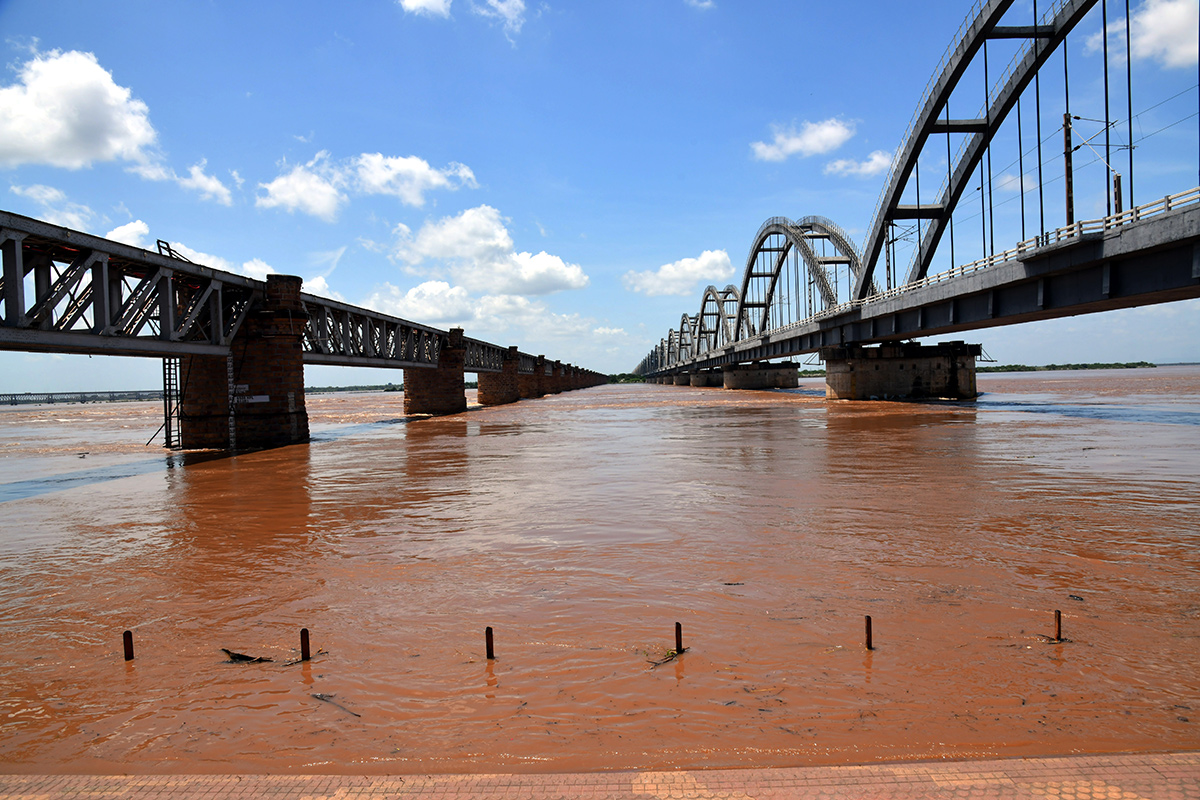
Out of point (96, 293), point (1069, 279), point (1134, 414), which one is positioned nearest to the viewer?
point (96, 293)

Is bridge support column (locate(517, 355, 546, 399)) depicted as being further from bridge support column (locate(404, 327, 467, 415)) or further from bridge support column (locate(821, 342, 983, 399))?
bridge support column (locate(821, 342, 983, 399))

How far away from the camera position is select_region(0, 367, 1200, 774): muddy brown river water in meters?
4.13

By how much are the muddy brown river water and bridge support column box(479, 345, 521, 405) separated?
56751mm

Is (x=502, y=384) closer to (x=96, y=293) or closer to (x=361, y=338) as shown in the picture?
(x=361, y=338)

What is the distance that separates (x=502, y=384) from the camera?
74062 mm

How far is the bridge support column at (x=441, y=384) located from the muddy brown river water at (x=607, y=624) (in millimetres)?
39833

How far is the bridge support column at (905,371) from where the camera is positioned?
50.7 metres

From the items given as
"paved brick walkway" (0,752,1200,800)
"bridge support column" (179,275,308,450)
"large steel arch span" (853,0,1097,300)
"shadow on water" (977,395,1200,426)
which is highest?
"large steel arch span" (853,0,1097,300)

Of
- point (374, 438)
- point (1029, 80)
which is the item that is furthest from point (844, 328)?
point (374, 438)

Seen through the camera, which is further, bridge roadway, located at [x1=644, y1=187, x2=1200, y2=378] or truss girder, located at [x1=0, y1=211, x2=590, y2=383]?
bridge roadway, located at [x1=644, y1=187, x2=1200, y2=378]

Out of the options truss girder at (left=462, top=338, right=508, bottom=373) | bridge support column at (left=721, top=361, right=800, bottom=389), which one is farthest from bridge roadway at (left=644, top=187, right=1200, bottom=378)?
bridge support column at (left=721, top=361, right=800, bottom=389)

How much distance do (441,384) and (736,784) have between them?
5302 cm

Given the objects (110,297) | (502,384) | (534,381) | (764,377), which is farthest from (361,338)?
(764,377)

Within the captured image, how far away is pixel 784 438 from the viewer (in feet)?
79.5
